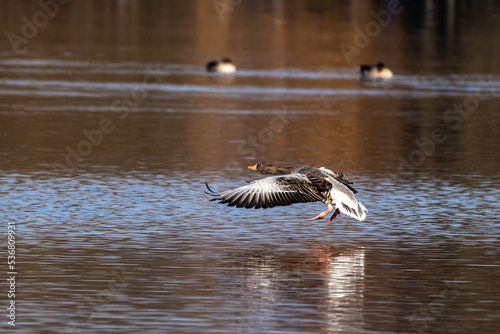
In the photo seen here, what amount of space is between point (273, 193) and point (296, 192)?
1.19 ft

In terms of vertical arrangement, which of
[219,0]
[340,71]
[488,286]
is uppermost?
[219,0]

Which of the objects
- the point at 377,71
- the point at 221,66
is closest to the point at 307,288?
the point at 221,66

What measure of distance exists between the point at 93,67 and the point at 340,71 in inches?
418

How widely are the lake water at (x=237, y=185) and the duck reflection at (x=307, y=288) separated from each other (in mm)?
47

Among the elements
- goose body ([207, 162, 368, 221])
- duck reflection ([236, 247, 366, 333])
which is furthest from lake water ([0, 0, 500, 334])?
goose body ([207, 162, 368, 221])

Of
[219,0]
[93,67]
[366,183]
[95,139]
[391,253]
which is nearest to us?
[391,253]

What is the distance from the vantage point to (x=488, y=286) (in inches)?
585

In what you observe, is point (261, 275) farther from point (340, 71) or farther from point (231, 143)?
point (340, 71)

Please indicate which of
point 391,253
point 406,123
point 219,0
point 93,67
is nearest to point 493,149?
point 406,123

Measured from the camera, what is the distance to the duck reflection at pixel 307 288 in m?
13.0

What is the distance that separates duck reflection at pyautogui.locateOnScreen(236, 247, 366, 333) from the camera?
13008 millimetres

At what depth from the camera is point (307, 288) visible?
14.5 meters

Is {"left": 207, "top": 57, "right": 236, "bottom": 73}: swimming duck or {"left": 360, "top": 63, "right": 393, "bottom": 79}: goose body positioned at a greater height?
{"left": 207, "top": 57, "right": 236, "bottom": 73}: swimming duck

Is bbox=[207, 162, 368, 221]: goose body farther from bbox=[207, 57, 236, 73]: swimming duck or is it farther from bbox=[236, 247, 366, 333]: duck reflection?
bbox=[207, 57, 236, 73]: swimming duck
